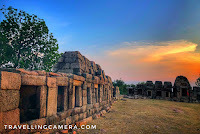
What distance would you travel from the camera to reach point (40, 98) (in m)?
5.10

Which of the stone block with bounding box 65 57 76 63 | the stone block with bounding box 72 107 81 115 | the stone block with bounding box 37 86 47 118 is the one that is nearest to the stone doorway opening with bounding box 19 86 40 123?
the stone block with bounding box 37 86 47 118

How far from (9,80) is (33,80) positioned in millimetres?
945

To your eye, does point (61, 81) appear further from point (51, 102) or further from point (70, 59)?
point (70, 59)

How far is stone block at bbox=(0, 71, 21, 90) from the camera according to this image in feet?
12.1

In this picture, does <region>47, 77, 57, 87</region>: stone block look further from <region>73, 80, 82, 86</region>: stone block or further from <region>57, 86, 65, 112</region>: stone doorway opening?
<region>73, 80, 82, 86</region>: stone block

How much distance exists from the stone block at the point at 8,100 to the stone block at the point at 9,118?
0.35ft

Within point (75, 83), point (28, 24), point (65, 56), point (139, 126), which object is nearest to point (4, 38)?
point (28, 24)

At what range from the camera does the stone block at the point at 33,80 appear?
4.49 m

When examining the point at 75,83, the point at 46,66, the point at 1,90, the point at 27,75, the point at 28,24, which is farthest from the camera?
the point at 46,66

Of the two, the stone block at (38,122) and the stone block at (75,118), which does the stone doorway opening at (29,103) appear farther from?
the stone block at (75,118)

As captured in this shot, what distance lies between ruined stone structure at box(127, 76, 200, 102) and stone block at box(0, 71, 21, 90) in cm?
2254

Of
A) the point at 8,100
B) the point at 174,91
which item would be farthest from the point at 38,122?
the point at 174,91

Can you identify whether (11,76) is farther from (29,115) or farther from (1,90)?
(29,115)

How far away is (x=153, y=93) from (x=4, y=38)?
23.1 m
